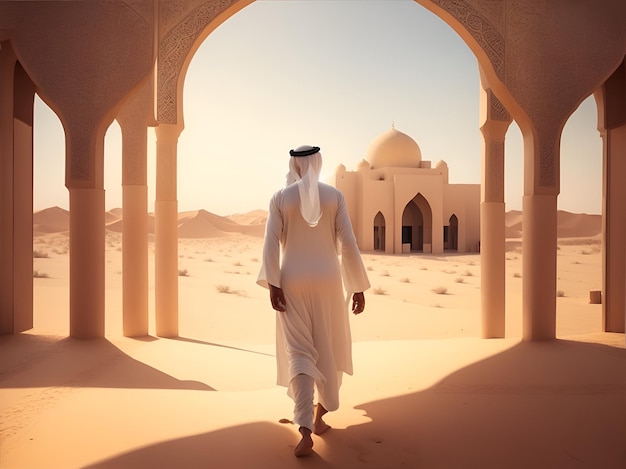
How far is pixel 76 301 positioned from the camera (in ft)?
19.7

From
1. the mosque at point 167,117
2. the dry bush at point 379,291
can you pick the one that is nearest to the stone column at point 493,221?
the mosque at point 167,117

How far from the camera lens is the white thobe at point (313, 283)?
3.17m

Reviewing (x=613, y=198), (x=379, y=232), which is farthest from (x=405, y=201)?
(x=613, y=198)

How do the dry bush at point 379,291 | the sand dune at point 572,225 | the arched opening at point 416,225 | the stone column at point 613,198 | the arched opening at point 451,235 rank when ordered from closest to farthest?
1. the stone column at point 613,198
2. the dry bush at point 379,291
3. the arched opening at point 416,225
4. the arched opening at point 451,235
5. the sand dune at point 572,225

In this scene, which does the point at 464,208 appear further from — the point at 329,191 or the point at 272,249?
the point at 272,249

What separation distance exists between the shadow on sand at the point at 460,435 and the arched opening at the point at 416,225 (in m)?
20.8

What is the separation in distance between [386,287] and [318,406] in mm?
11432

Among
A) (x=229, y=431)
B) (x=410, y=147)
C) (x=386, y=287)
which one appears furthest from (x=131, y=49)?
(x=410, y=147)

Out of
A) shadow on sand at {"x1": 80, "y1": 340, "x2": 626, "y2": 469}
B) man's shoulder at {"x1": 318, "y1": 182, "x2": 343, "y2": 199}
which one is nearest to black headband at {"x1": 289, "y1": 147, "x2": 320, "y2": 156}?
man's shoulder at {"x1": 318, "y1": 182, "x2": 343, "y2": 199}

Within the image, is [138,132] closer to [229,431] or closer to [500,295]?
[229,431]

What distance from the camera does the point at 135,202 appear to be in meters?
7.29

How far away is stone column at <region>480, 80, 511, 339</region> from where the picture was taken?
7.26 meters

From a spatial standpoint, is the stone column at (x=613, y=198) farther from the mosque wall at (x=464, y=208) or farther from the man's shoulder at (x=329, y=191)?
the mosque wall at (x=464, y=208)

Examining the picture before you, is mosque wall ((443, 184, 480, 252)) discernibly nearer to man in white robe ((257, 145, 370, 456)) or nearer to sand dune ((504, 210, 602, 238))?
man in white robe ((257, 145, 370, 456))
